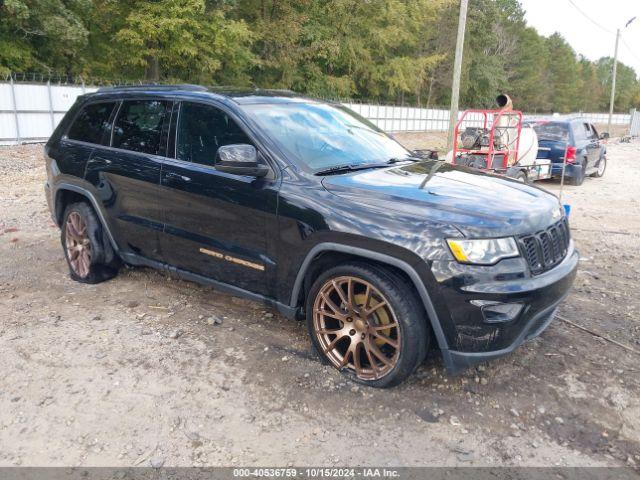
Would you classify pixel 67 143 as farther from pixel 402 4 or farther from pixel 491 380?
pixel 402 4

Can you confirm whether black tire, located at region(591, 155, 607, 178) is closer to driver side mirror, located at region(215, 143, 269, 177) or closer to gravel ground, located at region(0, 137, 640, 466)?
gravel ground, located at region(0, 137, 640, 466)

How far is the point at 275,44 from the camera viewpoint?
109ft

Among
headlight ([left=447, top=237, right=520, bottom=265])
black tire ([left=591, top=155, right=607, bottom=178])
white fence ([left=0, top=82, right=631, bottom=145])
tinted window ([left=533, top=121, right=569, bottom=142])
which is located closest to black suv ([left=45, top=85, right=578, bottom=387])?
headlight ([left=447, top=237, right=520, bottom=265])

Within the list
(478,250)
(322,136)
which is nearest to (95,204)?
(322,136)

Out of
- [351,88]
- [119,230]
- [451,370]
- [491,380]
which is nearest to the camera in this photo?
[451,370]

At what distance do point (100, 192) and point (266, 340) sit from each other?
214cm

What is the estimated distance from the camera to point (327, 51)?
35875 mm

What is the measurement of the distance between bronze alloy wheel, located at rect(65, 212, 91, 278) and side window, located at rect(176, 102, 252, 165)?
5.20ft

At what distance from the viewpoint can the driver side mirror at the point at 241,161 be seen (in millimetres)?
3422

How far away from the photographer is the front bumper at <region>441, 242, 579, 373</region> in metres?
2.90

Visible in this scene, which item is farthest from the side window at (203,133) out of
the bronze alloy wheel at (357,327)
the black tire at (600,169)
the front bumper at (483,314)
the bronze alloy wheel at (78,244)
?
the black tire at (600,169)

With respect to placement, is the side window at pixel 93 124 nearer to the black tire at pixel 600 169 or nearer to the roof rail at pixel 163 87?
the roof rail at pixel 163 87

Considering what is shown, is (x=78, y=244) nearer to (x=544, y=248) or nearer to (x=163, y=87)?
(x=163, y=87)

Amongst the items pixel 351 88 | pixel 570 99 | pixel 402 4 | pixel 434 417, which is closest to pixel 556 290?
pixel 434 417
